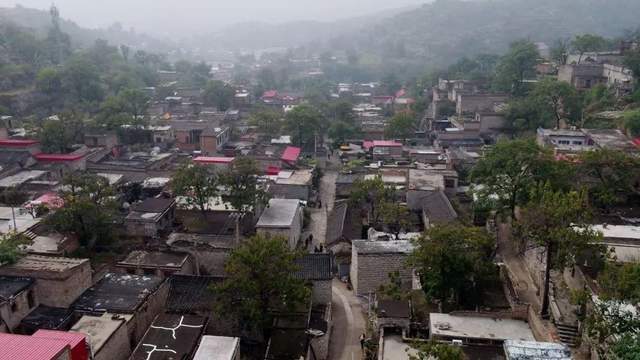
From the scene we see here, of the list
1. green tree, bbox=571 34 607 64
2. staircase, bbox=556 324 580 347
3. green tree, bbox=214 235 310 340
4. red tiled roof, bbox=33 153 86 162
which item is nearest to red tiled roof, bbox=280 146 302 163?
→ red tiled roof, bbox=33 153 86 162

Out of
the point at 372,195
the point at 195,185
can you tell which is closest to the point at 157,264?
the point at 195,185

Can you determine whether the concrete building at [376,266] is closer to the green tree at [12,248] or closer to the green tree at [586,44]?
the green tree at [12,248]

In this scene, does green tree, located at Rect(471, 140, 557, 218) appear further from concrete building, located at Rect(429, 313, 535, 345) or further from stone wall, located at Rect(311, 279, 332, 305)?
stone wall, located at Rect(311, 279, 332, 305)

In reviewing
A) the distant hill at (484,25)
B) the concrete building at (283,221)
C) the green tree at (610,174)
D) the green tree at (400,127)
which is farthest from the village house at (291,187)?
the distant hill at (484,25)

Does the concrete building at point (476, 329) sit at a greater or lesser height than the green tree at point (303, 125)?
lesser

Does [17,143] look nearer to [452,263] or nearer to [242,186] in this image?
[242,186]

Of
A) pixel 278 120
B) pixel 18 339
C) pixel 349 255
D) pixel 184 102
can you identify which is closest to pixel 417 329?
pixel 349 255
